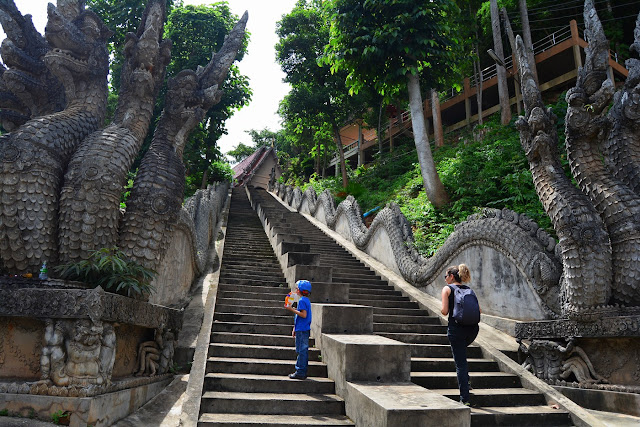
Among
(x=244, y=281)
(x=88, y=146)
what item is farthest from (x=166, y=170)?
(x=244, y=281)

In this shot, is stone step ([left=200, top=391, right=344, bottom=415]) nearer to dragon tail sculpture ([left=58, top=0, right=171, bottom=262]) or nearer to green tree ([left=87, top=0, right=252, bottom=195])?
dragon tail sculpture ([left=58, top=0, right=171, bottom=262])

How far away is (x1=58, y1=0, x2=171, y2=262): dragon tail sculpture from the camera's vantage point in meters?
4.10

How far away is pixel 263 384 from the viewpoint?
433 cm

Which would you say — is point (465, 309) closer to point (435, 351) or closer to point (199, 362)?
point (435, 351)

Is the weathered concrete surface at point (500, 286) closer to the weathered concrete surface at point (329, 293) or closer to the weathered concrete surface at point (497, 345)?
the weathered concrete surface at point (497, 345)

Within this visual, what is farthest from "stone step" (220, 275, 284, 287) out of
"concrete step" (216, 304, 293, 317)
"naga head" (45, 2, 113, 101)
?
"naga head" (45, 2, 113, 101)

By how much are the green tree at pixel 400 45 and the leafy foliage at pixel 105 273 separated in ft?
27.5

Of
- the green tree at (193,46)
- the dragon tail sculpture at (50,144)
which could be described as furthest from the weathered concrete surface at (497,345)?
the green tree at (193,46)

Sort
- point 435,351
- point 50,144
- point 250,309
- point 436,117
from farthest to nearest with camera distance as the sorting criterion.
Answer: point 436,117 → point 250,309 → point 435,351 → point 50,144

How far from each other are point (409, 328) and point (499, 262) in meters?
1.63

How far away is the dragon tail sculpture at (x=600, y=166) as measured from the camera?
469 centimetres

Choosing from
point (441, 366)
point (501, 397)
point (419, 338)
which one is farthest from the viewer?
point (419, 338)

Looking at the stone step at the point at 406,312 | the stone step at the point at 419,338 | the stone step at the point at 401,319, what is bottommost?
the stone step at the point at 419,338

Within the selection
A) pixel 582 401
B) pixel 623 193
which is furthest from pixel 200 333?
pixel 623 193
